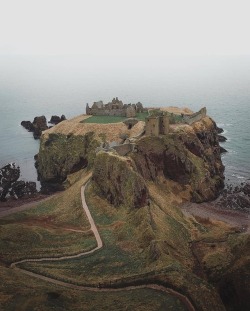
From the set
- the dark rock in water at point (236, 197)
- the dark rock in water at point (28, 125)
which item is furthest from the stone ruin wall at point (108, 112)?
the dark rock in water at point (28, 125)

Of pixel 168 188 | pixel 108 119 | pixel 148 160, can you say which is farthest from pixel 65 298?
pixel 108 119

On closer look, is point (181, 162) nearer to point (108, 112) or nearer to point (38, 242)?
point (108, 112)

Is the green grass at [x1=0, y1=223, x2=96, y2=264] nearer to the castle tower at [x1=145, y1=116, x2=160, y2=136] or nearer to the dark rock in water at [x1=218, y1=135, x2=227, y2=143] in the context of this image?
the castle tower at [x1=145, y1=116, x2=160, y2=136]

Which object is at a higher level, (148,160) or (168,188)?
(148,160)

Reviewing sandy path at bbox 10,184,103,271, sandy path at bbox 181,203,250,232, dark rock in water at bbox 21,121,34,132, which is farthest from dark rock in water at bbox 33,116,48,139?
sandy path at bbox 181,203,250,232

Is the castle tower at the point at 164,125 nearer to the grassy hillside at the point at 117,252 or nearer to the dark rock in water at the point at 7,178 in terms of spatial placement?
the grassy hillside at the point at 117,252
